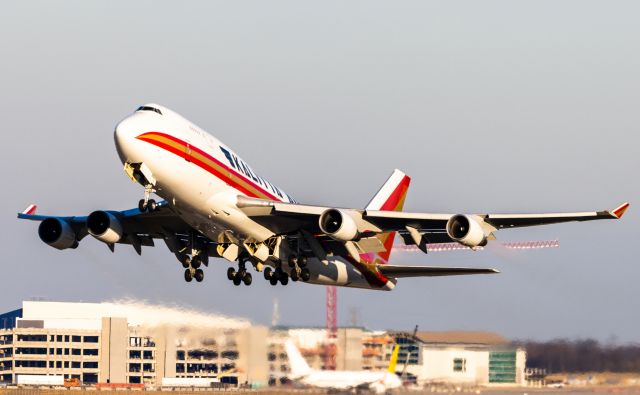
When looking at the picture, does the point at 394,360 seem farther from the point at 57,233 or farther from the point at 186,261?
the point at 57,233

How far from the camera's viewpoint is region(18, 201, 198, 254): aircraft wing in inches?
1907

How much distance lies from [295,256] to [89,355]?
25628 mm

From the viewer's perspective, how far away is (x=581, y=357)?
44.8m

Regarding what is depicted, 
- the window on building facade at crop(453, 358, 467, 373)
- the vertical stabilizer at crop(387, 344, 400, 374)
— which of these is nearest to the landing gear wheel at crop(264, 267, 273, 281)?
the vertical stabilizer at crop(387, 344, 400, 374)

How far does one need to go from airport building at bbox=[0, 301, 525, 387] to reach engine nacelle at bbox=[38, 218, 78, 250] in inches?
150

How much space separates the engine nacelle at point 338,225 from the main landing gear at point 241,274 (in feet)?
20.3

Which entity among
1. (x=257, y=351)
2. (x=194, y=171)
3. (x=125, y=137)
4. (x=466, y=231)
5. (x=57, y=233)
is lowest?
(x=257, y=351)

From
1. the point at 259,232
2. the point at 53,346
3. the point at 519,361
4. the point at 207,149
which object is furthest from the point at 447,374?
the point at 53,346

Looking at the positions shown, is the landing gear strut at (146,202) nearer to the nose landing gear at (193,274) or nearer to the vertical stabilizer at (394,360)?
the nose landing gear at (193,274)

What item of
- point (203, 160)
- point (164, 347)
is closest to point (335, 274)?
point (164, 347)

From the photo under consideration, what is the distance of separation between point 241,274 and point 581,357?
14523 mm

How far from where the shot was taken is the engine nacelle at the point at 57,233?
50125 millimetres

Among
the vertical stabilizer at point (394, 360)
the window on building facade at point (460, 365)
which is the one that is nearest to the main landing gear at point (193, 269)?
the vertical stabilizer at point (394, 360)

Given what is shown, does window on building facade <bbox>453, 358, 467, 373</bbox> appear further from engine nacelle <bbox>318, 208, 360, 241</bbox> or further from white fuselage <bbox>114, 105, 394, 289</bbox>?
white fuselage <bbox>114, 105, 394, 289</bbox>
